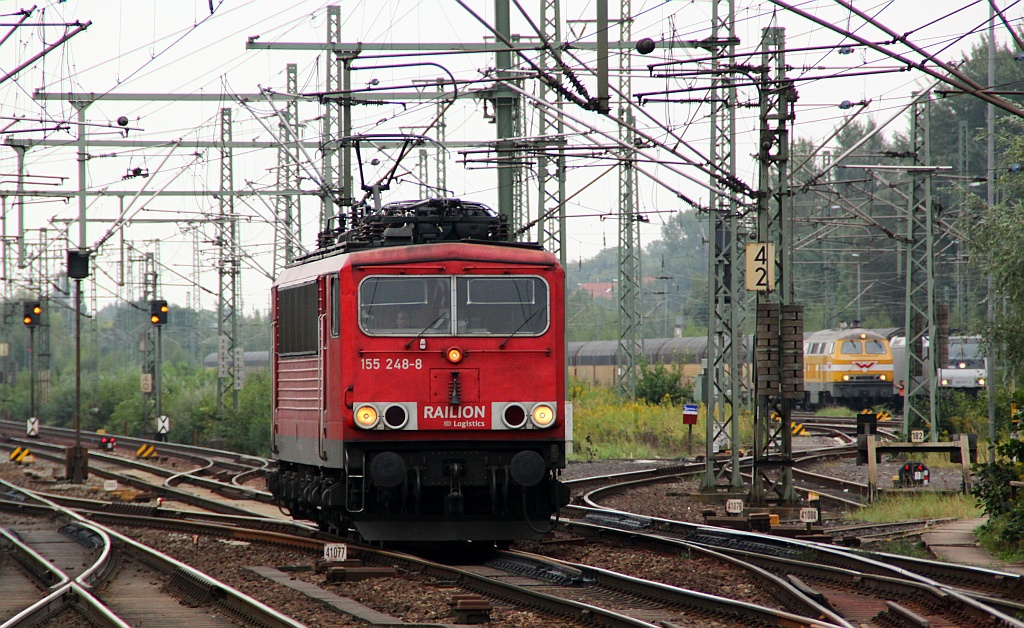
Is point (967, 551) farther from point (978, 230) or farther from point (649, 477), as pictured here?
point (978, 230)

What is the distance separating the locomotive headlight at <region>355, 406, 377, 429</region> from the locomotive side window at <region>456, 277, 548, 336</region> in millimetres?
1263

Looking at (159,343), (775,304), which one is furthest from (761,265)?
(159,343)

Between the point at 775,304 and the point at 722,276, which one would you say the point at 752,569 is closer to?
the point at 775,304

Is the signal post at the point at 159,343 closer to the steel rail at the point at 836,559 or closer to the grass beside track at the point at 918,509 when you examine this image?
the steel rail at the point at 836,559

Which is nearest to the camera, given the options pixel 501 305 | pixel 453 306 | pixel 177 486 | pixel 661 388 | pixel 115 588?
pixel 115 588

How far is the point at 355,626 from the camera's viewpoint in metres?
10.4

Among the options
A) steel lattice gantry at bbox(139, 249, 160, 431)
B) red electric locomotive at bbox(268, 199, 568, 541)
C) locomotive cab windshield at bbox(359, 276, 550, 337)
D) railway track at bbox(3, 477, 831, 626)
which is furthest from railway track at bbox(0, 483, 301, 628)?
steel lattice gantry at bbox(139, 249, 160, 431)

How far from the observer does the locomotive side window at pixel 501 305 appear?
14.1 meters

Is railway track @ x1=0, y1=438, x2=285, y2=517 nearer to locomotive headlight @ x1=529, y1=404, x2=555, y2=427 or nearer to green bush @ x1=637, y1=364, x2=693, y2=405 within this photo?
locomotive headlight @ x1=529, y1=404, x2=555, y2=427

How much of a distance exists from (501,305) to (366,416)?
73.4 inches

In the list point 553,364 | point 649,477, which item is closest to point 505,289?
point 553,364

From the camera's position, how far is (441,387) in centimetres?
1387

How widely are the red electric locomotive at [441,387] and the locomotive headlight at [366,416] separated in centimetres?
1

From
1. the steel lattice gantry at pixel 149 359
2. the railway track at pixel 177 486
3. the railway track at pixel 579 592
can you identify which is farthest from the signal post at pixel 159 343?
the railway track at pixel 579 592
